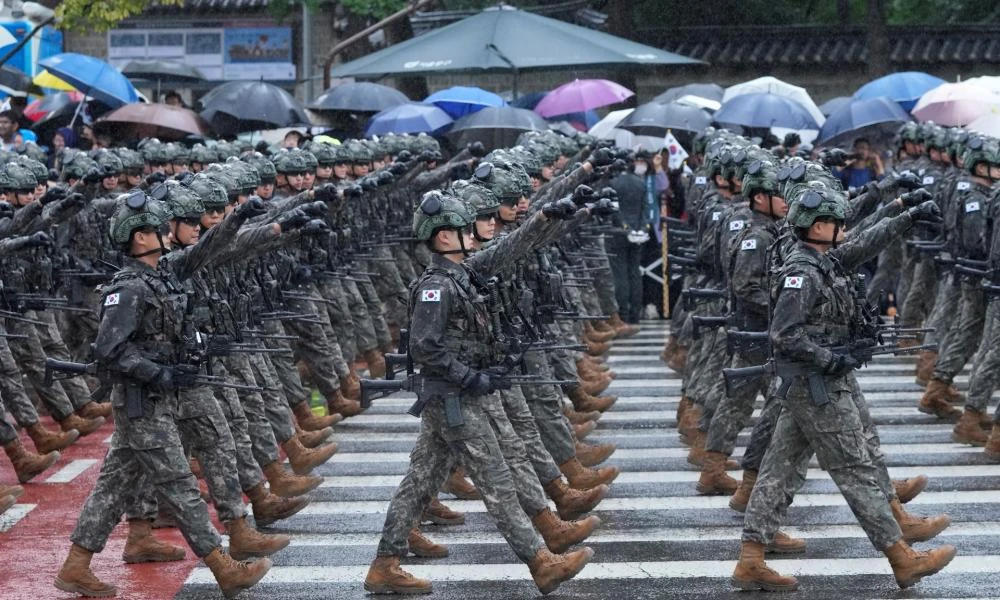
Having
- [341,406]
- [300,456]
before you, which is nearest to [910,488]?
[300,456]

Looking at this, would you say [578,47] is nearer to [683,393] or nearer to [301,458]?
[683,393]

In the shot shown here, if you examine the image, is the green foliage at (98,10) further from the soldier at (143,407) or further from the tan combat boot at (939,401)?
the soldier at (143,407)

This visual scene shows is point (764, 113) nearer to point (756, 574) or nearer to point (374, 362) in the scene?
point (374, 362)

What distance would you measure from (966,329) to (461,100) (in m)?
11.1

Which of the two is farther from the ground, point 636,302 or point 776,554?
point 776,554

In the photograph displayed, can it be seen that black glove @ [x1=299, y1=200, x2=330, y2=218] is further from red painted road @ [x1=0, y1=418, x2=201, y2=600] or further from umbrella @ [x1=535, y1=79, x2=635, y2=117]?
umbrella @ [x1=535, y1=79, x2=635, y2=117]

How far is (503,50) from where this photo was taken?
24812mm

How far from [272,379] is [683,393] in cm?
407

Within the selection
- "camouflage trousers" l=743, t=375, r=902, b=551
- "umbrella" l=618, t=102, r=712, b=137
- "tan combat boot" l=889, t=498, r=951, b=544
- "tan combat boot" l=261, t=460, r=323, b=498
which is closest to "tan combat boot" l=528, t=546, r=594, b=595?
"camouflage trousers" l=743, t=375, r=902, b=551

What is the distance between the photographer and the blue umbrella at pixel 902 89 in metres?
25.6

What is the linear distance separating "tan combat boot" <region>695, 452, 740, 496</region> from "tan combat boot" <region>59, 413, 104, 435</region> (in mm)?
5137

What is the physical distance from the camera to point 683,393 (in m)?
15.2

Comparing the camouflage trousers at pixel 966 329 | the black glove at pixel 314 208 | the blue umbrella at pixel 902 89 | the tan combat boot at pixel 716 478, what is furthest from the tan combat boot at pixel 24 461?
the blue umbrella at pixel 902 89

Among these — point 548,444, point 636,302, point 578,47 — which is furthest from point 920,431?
point 578,47
